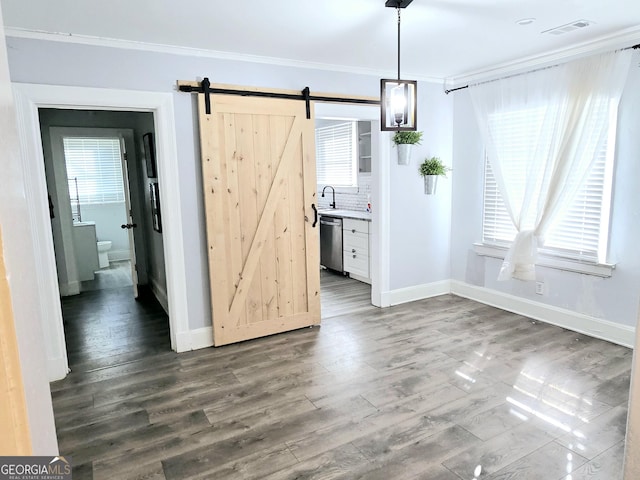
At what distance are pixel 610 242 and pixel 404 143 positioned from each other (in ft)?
6.87

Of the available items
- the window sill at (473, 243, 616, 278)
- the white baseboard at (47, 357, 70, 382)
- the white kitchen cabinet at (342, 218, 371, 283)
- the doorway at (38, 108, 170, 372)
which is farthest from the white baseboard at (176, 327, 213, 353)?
the window sill at (473, 243, 616, 278)

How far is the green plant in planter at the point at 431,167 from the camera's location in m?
4.78

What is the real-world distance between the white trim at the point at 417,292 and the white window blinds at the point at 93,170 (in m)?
5.45

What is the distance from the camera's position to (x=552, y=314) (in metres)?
4.15

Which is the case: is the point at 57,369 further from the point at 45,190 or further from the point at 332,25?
the point at 332,25

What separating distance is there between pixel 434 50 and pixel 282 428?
3257 mm

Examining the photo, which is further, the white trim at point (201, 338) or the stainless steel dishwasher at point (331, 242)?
the stainless steel dishwasher at point (331, 242)

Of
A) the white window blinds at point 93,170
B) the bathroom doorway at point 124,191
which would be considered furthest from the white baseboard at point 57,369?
the white window blinds at point 93,170

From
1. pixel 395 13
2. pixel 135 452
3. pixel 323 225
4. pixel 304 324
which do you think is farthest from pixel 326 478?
pixel 323 225

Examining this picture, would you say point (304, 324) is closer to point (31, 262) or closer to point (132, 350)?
point (132, 350)

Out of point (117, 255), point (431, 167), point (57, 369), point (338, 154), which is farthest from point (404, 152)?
point (117, 255)

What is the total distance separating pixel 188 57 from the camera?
11.5 ft

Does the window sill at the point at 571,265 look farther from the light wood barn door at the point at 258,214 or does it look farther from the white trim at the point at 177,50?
the white trim at the point at 177,50

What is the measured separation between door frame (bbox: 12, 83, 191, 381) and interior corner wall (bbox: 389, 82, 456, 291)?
7.54 feet
